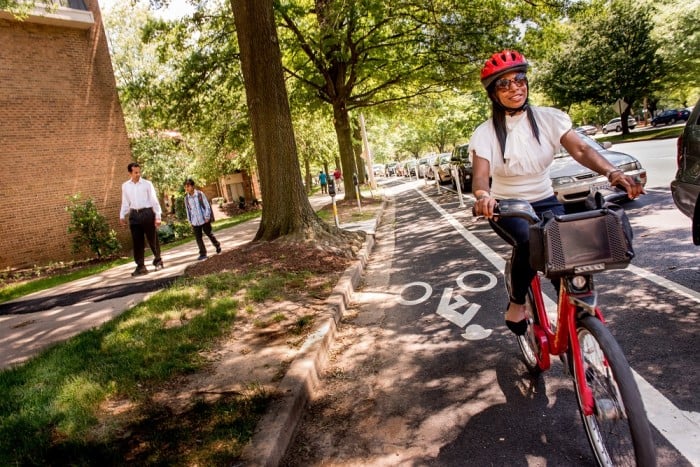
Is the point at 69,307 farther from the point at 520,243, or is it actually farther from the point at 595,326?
the point at 595,326

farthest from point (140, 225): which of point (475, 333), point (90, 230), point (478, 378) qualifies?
point (478, 378)

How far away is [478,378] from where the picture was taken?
353cm

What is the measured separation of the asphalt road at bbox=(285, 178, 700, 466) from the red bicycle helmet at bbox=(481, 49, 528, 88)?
2150mm

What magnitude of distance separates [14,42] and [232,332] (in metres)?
14.6

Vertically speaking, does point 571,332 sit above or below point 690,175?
below

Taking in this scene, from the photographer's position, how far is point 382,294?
6.34 metres

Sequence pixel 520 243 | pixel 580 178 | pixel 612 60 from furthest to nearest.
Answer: pixel 612 60 → pixel 580 178 → pixel 520 243

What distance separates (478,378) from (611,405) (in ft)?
4.52

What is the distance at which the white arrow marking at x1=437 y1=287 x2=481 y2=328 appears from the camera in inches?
189

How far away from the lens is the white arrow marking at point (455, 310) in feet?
15.8

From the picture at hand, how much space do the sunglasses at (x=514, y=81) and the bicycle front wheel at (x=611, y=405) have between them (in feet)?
4.98

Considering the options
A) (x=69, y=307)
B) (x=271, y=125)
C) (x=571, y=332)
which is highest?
(x=271, y=125)

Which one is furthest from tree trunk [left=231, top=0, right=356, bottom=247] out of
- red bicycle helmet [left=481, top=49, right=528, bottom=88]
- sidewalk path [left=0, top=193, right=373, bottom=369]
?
red bicycle helmet [left=481, top=49, right=528, bottom=88]

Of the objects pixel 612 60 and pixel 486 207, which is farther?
pixel 612 60
